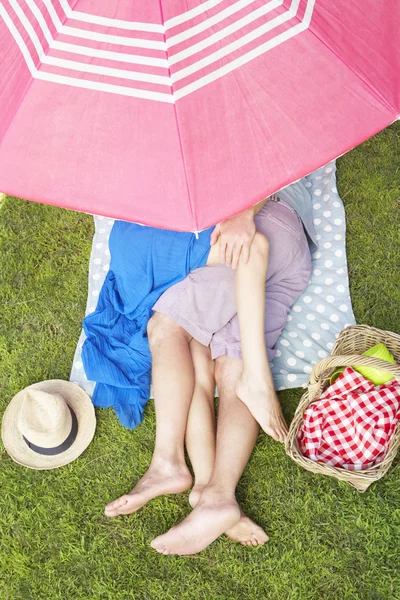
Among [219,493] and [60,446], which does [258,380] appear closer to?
[219,493]

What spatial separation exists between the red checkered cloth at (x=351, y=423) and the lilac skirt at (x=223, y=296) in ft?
1.19

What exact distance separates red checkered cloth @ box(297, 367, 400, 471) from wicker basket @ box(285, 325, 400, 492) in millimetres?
41

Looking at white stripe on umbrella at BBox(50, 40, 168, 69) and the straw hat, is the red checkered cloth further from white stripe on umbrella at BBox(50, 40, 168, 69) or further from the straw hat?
white stripe on umbrella at BBox(50, 40, 168, 69)

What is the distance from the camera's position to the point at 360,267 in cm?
306

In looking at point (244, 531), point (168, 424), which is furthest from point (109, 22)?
point (244, 531)

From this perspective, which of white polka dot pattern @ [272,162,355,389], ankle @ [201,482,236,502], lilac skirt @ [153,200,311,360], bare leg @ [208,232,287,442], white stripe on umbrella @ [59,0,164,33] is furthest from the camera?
white polka dot pattern @ [272,162,355,389]

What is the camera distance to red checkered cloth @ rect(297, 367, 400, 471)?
2.34m

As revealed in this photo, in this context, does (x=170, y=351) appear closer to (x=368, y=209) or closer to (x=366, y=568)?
(x=366, y=568)

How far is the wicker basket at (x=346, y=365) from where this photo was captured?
7.24 feet

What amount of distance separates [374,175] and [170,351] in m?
1.56

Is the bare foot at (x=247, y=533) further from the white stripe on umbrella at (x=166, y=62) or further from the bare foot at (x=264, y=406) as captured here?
the white stripe on umbrella at (x=166, y=62)

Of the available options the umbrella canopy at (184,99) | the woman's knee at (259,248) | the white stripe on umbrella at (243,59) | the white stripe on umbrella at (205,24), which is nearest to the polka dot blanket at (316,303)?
the woman's knee at (259,248)

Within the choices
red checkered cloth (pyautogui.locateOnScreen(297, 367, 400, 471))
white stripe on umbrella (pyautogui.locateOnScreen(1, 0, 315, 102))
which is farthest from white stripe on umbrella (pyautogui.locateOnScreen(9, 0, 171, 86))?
red checkered cloth (pyautogui.locateOnScreen(297, 367, 400, 471))

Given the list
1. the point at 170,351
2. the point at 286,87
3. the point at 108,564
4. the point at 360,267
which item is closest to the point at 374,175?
the point at 360,267
